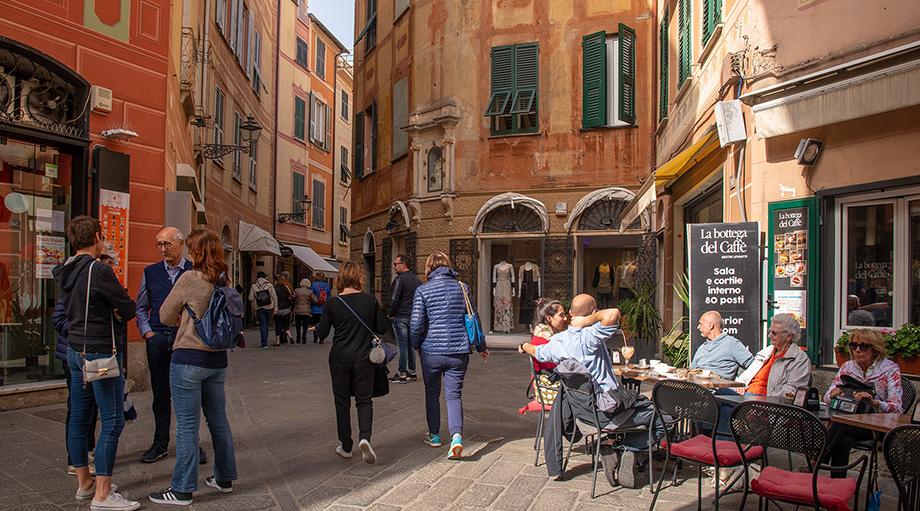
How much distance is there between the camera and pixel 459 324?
6320 millimetres

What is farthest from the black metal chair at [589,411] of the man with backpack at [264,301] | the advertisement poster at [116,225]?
the man with backpack at [264,301]

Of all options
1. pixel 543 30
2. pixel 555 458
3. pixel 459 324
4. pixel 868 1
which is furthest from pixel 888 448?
pixel 543 30

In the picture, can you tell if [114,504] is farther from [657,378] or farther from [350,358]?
[657,378]

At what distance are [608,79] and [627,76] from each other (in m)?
0.55

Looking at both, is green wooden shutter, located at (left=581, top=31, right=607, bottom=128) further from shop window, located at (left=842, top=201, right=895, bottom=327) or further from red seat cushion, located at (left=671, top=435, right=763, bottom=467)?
red seat cushion, located at (left=671, top=435, right=763, bottom=467)

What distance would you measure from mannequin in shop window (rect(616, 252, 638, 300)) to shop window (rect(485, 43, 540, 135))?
3538mm

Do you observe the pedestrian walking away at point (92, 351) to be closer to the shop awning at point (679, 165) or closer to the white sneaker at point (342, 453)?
the white sneaker at point (342, 453)

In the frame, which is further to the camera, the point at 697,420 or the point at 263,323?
the point at 263,323

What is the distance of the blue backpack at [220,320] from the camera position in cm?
461

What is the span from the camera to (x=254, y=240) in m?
22.8

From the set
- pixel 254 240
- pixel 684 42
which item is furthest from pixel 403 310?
pixel 254 240

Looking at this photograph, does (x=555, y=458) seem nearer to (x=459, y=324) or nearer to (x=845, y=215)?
(x=459, y=324)

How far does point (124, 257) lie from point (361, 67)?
15099 millimetres

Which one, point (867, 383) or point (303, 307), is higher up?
point (867, 383)
